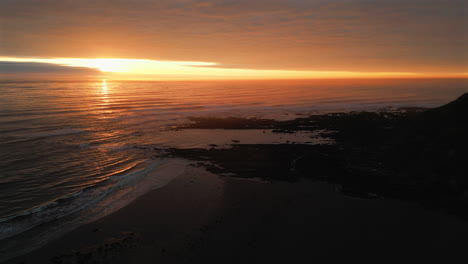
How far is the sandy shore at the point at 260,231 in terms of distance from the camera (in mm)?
11773

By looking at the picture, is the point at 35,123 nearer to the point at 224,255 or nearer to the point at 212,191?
the point at 212,191

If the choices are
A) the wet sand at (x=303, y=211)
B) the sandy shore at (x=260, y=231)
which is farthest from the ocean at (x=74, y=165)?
the sandy shore at (x=260, y=231)

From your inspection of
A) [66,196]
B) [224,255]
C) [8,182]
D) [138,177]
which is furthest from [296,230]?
[8,182]

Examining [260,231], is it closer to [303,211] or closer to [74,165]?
[303,211]

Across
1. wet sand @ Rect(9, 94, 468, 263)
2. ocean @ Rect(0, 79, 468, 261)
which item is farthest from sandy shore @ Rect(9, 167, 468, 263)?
ocean @ Rect(0, 79, 468, 261)

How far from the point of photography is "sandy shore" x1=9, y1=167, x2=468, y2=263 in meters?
11.8

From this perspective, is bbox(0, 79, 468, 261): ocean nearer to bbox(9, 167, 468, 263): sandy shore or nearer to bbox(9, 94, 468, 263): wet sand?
bbox(9, 94, 468, 263): wet sand

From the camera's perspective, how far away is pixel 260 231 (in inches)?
534

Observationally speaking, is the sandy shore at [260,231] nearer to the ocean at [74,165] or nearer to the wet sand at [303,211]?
the wet sand at [303,211]

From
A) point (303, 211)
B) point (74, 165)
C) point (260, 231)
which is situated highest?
point (74, 165)

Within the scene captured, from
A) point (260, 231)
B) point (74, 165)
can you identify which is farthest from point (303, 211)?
point (74, 165)

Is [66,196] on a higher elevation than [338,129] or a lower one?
lower

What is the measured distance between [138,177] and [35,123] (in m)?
29.1

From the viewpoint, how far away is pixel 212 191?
18.6 m
